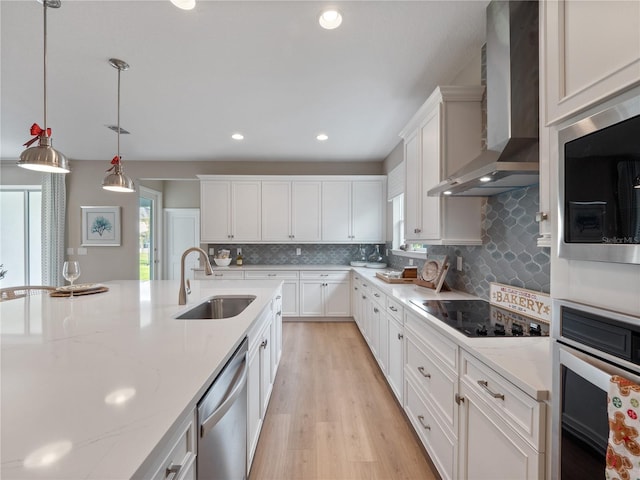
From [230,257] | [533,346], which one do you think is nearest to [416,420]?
[533,346]

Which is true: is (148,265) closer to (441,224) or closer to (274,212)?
(274,212)

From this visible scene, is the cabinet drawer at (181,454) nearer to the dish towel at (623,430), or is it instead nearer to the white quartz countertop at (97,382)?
the white quartz countertop at (97,382)

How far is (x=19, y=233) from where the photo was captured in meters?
5.09

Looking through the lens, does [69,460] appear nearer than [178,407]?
Yes

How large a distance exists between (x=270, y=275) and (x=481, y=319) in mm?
3300

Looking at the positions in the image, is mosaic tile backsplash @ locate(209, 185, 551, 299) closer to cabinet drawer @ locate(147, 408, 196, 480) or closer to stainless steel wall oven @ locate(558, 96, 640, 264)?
stainless steel wall oven @ locate(558, 96, 640, 264)

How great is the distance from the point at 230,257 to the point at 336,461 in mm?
3907

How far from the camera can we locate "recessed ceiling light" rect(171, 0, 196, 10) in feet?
5.23

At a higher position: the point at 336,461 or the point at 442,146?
the point at 442,146

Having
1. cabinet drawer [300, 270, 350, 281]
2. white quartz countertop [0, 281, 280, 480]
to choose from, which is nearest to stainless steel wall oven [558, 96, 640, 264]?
white quartz countertop [0, 281, 280, 480]

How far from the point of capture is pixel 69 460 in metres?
0.49

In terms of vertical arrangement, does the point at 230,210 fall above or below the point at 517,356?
above

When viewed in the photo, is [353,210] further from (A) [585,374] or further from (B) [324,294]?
(A) [585,374]

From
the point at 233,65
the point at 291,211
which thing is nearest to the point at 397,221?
the point at 291,211
